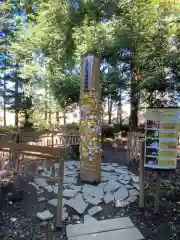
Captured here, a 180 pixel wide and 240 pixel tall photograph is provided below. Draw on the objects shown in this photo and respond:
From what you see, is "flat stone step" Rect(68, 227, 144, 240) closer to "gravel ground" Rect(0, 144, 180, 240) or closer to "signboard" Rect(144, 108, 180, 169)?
"gravel ground" Rect(0, 144, 180, 240)

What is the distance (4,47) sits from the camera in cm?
909

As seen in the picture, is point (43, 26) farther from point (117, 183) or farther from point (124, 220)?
point (124, 220)

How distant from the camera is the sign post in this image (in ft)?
9.58

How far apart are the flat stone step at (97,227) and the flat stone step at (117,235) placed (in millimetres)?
63

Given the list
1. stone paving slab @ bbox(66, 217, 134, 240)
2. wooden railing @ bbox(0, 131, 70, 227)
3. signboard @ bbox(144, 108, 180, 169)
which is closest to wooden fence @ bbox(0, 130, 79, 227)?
wooden railing @ bbox(0, 131, 70, 227)

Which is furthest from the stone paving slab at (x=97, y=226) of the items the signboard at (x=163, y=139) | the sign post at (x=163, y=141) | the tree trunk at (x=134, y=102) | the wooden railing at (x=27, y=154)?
the tree trunk at (x=134, y=102)

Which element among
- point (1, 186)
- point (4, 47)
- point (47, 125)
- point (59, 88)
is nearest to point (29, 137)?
point (1, 186)

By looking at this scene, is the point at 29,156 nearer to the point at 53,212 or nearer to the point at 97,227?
the point at 53,212

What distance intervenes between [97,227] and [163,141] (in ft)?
4.56

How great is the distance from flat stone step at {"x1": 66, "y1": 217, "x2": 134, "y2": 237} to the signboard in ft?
2.64

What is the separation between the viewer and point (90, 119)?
12.9 feet

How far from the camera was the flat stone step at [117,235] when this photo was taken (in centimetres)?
252

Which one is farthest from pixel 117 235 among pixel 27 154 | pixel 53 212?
pixel 27 154

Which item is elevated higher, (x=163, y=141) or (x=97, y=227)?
(x=163, y=141)
